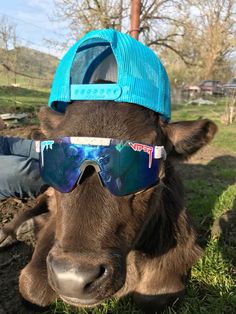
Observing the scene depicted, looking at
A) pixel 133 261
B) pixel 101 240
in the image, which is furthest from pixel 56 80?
pixel 133 261

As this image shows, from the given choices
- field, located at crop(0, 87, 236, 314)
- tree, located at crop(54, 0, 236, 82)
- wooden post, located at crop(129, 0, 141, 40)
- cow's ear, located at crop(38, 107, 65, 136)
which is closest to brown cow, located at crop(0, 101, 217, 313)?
cow's ear, located at crop(38, 107, 65, 136)

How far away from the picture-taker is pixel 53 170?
7.98 ft

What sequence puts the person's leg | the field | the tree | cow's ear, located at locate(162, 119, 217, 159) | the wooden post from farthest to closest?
the tree < the wooden post < the person's leg < the field < cow's ear, located at locate(162, 119, 217, 159)

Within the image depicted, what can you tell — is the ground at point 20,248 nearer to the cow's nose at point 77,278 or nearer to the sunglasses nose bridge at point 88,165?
the cow's nose at point 77,278

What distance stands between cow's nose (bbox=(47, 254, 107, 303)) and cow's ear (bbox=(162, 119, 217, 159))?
3.80ft

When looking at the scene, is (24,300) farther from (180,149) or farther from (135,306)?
(180,149)

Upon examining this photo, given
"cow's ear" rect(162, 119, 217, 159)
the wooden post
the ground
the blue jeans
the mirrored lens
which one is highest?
the wooden post

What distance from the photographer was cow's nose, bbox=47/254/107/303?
6.41 ft

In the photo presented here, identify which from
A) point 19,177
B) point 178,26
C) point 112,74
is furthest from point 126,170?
point 178,26

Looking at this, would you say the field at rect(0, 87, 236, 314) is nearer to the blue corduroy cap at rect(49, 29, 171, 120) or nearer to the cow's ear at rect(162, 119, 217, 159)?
the cow's ear at rect(162, 119, 217, 159)

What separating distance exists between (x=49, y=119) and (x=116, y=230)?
1057 millimetres

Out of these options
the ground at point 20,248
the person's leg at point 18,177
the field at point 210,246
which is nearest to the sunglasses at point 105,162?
the ground at point 20,248

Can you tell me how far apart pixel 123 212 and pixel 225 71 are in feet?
157

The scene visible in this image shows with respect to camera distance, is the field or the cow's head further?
the field
